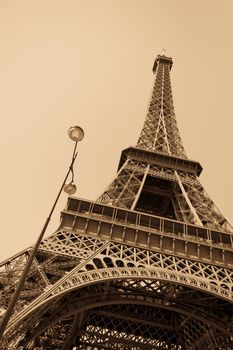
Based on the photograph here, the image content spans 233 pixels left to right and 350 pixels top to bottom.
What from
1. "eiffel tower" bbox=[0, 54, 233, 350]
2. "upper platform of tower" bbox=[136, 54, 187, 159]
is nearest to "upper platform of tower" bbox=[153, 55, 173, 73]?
"upper platform of tower" bbox=[136, 54, 187, 159]

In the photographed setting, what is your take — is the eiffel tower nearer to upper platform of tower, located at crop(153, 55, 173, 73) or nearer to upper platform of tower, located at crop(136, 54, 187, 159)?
upper platform of tower, located at crop(136, 54, 187, 159)

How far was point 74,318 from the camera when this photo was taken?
Answer: 17.8m

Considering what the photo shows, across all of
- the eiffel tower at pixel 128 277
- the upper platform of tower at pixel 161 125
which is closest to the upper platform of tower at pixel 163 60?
the upper platform of tower at pixel 161 125

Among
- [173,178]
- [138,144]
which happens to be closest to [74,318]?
[173,178]

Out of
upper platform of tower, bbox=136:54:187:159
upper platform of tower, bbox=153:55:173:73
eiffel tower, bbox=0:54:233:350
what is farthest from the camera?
upper platform of tower, bbox=153:55:173:73

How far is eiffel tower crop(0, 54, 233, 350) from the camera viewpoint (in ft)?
39.8

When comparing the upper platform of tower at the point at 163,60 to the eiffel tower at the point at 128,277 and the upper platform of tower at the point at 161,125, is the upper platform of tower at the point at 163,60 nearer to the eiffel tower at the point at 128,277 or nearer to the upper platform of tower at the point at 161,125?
the upper platform of tower at the point at 161,125

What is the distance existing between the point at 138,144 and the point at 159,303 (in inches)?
591

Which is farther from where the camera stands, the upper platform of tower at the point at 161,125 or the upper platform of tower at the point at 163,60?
the upper platform of tower at the point at 163,60

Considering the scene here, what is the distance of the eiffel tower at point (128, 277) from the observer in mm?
12141

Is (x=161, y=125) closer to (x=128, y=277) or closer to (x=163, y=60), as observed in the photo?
(x=163, y=60)

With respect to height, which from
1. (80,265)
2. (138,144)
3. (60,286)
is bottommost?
(60,286)

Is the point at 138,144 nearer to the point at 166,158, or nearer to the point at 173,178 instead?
the point at 166,158

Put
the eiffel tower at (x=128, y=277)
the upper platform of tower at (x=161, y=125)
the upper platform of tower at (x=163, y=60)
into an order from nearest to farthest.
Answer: the eiffel tower at (x=128, y=277) → the upper platform of tower at (x=161, y=125) → the upper platform of tower at (x=163, y=60)
